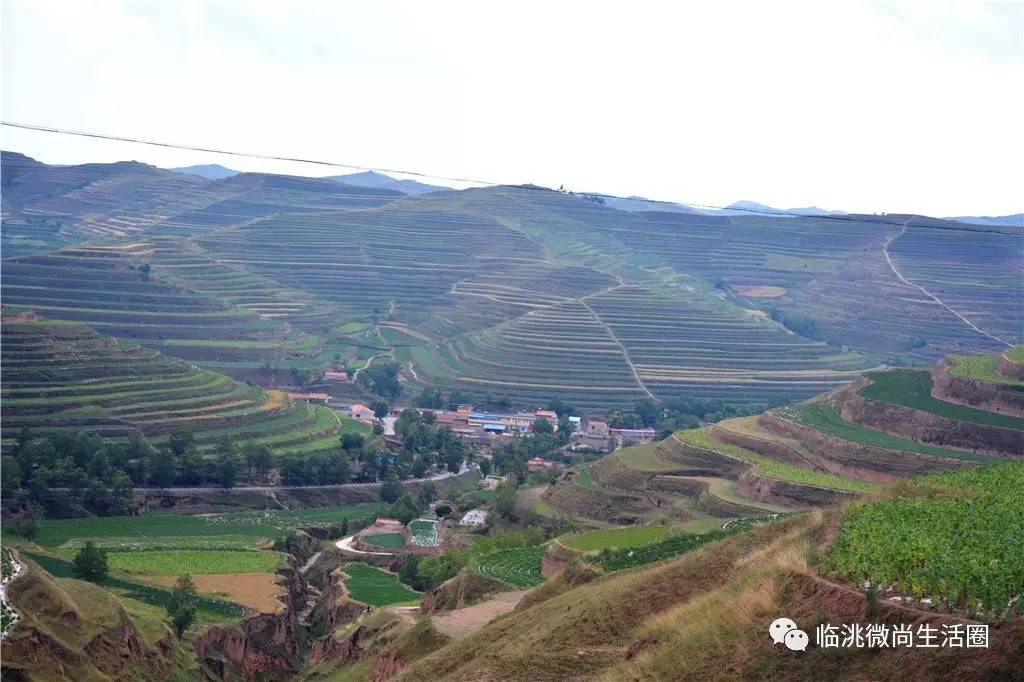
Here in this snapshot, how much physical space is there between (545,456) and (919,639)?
175 feet

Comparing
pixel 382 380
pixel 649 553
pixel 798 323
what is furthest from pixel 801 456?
pixel 798 323

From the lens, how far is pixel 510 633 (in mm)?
18609

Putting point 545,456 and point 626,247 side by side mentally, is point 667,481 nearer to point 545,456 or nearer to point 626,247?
point 545,456

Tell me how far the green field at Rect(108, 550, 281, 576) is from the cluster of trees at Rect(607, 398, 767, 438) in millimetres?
34820

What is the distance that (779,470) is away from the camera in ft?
135

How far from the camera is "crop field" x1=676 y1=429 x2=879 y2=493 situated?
126 ft

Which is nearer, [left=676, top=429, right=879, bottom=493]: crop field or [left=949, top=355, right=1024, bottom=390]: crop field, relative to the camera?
[left=676, top=429, right=879, bottom=493]: crop field

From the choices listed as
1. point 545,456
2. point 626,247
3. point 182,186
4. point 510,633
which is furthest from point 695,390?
point 182,186

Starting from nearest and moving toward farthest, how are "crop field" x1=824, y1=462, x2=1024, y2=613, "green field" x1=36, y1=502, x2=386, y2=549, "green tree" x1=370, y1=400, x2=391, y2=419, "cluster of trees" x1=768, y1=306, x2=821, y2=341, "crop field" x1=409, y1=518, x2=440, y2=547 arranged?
1. "crop field" x1=824, y1=462, x2=1024, y2=613
2. "crop field" x1=409, y1=518, x2=440, y2=547
3. "green field" x1=36, y1=502, x2=386, y2=549
4. "green tree" x1=370, y1=400, x2=391, y2=419
5. "cluster of trees" x1=768, y1=306, x2=821, y2=341

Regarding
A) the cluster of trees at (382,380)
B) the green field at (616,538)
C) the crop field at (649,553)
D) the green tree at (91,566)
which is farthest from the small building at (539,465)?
the crop field at (649,553)

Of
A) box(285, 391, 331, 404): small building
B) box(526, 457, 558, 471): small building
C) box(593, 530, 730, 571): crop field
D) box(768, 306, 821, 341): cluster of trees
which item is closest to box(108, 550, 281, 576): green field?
box(593, 530, 730, 571): crop field

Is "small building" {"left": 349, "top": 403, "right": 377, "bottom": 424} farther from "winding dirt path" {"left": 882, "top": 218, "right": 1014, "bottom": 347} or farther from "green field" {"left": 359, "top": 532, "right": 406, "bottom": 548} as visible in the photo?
"winding dirt path" {"left": 882, "top": 218, "right": 1014, "bottom": 347}

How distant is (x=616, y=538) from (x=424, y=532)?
14085 mm

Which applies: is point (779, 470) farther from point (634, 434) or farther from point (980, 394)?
point (634, 434)
